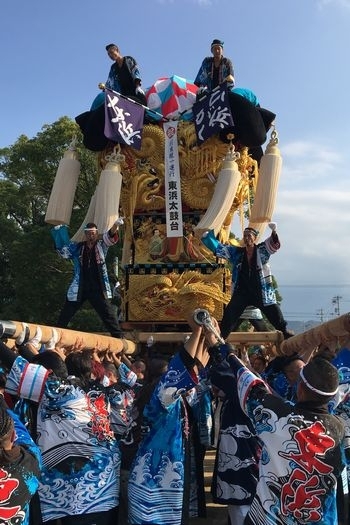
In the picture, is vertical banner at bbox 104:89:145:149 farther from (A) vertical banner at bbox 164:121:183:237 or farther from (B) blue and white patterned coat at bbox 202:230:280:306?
(B) blue and white patterned coat at bbox 202:230:280:306

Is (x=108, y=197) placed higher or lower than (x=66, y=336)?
higher

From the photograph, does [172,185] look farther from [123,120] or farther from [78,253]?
[78,253]

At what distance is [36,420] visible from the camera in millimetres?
2572

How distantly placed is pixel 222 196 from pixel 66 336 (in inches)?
133

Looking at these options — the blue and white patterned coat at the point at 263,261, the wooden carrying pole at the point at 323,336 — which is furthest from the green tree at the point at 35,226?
the wooden carrying pole at the point at 323,336

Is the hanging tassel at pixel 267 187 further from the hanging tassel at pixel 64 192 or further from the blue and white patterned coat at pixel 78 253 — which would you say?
the hanging tassel at pixel 64 192

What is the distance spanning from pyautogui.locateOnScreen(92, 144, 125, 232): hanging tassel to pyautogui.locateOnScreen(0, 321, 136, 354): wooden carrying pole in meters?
1.68

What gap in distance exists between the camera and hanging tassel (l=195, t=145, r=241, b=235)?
21.7 feet

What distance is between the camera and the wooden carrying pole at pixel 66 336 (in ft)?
10.1

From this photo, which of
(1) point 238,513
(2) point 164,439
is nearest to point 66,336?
(2) point 164,439

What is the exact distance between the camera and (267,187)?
22.8 ft

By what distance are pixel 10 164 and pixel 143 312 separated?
978 cm

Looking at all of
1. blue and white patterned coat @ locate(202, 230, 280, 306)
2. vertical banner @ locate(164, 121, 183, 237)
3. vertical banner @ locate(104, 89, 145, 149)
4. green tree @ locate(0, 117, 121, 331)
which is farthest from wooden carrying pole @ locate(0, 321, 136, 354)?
green tree @ locate(0, 117, 121, 331)

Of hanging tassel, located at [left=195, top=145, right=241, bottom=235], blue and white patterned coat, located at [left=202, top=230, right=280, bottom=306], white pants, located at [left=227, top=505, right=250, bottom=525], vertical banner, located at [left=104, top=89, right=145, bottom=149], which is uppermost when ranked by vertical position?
vertical banner, located at [left=104, top=89, right=145, bottom=149]
